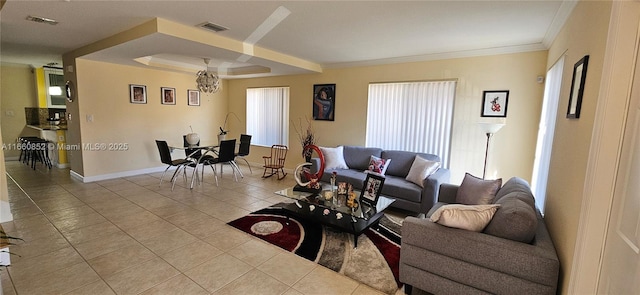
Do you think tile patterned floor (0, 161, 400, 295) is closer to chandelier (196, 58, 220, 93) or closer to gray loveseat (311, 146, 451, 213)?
gray loveseat (311, 146, 451, 213)

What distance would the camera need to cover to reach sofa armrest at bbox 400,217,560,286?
162 cm

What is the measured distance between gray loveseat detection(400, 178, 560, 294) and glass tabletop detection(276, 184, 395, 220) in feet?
2.76

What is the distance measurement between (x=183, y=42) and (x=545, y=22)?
4.08 m

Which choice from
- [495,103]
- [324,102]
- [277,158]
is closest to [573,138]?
[495,103]

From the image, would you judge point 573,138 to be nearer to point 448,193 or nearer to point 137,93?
point 448,193

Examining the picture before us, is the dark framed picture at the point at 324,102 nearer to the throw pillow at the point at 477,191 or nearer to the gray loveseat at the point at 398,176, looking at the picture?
the gray loveseat at the point at 398,176

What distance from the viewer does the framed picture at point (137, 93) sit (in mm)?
5511

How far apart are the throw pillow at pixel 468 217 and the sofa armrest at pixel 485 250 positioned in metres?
0.04

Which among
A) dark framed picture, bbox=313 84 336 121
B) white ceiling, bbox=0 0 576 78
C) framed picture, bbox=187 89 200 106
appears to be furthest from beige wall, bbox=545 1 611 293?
framed picture, bbox=187 89 200 106

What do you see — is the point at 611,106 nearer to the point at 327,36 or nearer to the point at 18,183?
the point at 327,36

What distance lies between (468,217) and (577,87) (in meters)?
1.11

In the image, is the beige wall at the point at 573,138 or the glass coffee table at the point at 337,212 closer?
the beige wall at the point at 573,138

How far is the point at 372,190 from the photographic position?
3.13 m

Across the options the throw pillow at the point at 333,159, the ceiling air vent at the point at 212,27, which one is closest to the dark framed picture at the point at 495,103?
the throw pillow at the point at 333,159
